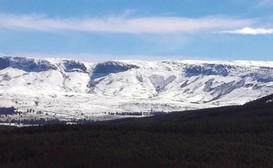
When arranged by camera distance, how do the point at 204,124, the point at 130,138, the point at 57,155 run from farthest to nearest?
the point at 204,124 → the point at 130,138 → the point at 57,155

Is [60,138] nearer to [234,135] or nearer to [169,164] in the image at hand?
[169,164]

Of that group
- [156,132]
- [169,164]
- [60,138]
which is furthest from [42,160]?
[156,132]

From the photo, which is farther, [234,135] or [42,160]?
[234,135]

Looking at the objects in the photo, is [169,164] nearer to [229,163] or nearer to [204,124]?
[229,163]

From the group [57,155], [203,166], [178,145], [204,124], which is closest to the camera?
[203,166]

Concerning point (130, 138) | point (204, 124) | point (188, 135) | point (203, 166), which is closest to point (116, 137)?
point (130, 138)

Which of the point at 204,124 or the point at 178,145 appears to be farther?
the point at 204,124
